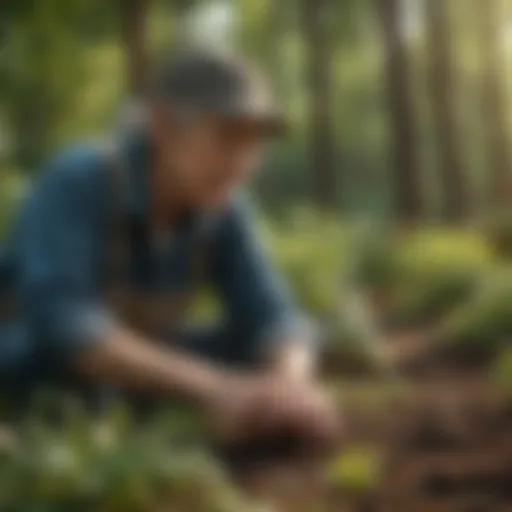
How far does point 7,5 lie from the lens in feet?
3.99

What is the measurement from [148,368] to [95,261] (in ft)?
0.34

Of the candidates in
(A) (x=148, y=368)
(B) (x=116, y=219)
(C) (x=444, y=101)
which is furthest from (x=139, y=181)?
(C) (x=444, y=101)

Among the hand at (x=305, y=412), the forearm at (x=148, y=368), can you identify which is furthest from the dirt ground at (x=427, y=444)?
the forearm at (x=148, y=368)

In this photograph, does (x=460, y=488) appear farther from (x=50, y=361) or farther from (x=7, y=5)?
(x=7, y=5)

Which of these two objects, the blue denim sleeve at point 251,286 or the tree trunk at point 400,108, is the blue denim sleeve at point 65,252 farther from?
the tree trunk at point 400,108

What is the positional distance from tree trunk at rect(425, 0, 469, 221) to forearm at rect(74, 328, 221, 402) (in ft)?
0.87

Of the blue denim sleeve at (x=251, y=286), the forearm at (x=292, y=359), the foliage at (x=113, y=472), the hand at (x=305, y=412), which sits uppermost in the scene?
the blue denim sleeve at (x=251, y=286)

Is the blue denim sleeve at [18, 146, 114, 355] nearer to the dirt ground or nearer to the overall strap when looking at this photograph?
the overall strap

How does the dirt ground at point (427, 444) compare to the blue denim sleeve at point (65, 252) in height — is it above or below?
below

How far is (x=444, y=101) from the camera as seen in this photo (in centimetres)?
118

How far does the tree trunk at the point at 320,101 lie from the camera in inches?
46.0

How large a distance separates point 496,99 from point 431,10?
0.10 m

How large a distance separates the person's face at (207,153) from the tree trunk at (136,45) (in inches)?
1.4

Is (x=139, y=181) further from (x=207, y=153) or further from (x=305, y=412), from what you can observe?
(x=305, y=412)
